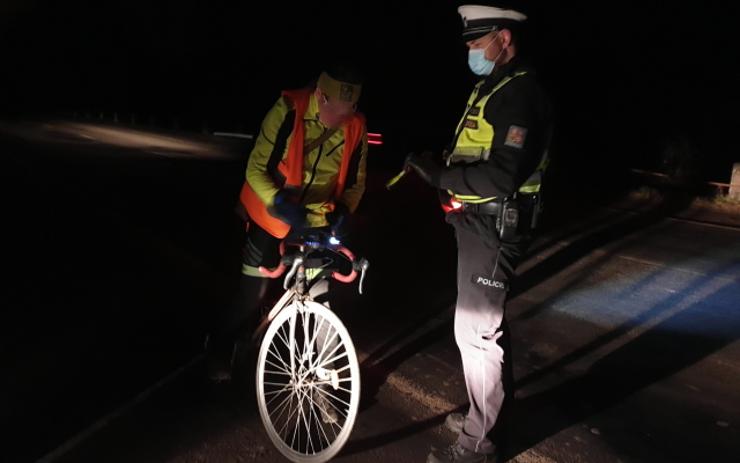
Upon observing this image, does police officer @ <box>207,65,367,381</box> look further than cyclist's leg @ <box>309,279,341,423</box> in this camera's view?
No

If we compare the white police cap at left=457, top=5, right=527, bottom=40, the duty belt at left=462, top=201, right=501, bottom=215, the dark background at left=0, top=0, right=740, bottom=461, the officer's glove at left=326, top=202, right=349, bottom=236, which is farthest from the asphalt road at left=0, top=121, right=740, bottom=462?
the white police cap at left=457, top=5, right=527, bottom=40

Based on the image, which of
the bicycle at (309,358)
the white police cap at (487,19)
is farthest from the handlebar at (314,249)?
the white police cap at (487,19)

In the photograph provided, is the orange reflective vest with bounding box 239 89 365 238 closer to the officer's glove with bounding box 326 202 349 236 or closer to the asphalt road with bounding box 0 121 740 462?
the officer's glove with bounding box 326 202 349 236

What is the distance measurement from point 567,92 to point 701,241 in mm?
14590

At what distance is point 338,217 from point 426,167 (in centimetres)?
70

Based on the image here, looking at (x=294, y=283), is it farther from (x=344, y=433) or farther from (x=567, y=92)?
(x=567, y=92)

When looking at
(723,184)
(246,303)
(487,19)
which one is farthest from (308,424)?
(723,184)

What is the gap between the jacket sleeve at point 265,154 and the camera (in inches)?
125

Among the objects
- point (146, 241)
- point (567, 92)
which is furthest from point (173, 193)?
point (567, 92)

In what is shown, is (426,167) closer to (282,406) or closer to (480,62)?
(480,62)

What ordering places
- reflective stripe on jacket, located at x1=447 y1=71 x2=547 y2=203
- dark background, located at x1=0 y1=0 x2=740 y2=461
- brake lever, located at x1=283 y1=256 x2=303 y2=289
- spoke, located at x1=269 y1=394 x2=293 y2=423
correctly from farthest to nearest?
dark background, located at x1=0 y1=0 x2=740 y2=461 → spoke, located at x1=269 y1=394 x2=293 y2=423 → brake lever, located at x1=283 y1=256 x2=303 y2=289 → reflective stripe on jacket, located at x1=447 y1=71 x2=547 y2=203

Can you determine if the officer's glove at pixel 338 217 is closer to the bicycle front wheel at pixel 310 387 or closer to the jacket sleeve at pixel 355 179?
the jacket sleeve at pixel 355 179

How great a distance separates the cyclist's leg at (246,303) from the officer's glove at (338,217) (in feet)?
1.11

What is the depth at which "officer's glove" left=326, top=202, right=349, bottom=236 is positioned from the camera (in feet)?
11.4
